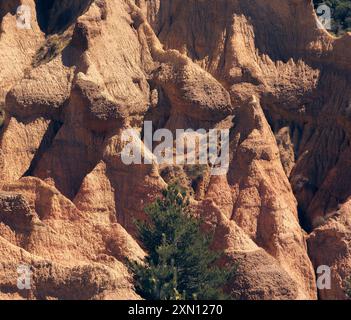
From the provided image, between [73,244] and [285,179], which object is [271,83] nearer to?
[285,179]

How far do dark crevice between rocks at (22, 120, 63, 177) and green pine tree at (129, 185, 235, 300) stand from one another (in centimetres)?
394

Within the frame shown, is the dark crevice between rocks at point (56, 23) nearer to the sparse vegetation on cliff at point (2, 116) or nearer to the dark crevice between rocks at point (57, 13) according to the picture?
the dark crevice between rocks at point (57, 13)

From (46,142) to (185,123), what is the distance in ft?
11.8

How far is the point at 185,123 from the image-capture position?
234 ft

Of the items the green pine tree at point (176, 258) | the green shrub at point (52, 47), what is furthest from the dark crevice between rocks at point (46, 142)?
the green pine tree at point (176, 258)

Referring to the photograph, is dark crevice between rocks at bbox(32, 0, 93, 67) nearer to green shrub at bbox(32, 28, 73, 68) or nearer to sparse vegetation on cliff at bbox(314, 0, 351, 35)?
green shrub at bbox(32, 28, 73, 68)

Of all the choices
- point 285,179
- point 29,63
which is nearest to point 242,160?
point 285,179

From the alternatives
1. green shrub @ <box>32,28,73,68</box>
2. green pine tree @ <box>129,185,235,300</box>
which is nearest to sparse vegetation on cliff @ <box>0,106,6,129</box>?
green shrub @ <box>32,28,73,68</box>

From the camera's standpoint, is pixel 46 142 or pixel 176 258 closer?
pixel 176 258

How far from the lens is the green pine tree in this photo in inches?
2562

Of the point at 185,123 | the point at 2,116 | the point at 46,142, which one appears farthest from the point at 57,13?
the point at 185,123

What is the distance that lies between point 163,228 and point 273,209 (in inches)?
156

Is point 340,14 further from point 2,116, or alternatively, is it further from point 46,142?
point 46,142

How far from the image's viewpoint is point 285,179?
71625 millimetres
